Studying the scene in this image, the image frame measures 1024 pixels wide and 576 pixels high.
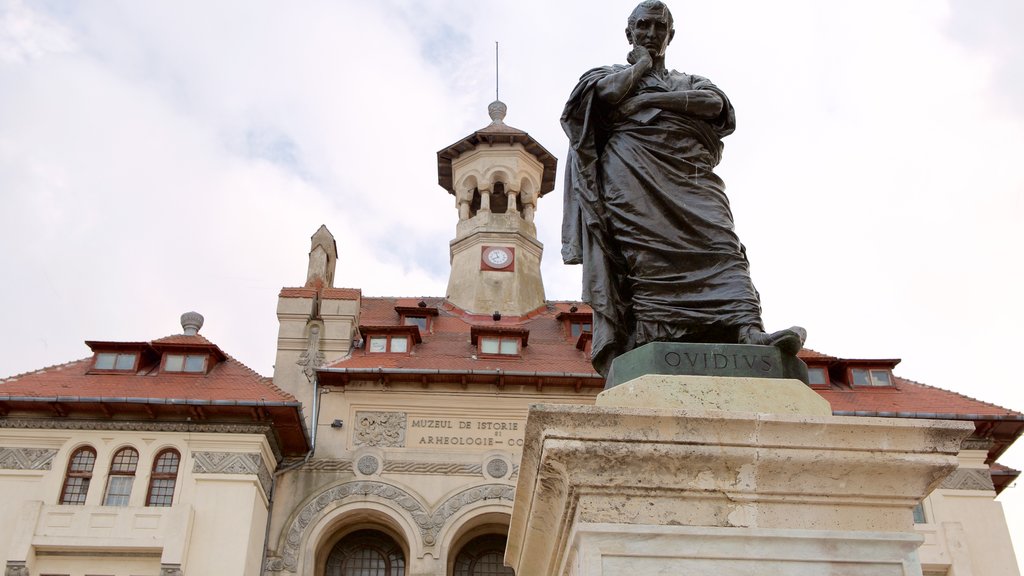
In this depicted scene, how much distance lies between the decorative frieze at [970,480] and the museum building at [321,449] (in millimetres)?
45

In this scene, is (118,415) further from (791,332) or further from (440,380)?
(791,332)

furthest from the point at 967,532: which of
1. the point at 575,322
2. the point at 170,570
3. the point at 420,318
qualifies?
the point at 170,570

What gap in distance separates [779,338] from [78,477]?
19.5 metres

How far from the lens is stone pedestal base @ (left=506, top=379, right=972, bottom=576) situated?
164 inches

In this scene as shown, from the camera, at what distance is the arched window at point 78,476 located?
2086cm

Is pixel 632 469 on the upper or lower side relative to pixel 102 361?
lower

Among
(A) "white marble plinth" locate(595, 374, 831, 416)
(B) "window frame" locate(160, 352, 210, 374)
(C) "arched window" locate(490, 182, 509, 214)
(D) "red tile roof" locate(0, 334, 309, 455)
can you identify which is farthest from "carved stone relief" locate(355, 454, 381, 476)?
(A) "white marble plinth" locate(595, 374, 831, 416)

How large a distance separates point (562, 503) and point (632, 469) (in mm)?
369

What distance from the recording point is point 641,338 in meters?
5.30

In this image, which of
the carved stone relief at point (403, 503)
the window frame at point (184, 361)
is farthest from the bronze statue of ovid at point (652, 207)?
the window frame at point (184, 361)

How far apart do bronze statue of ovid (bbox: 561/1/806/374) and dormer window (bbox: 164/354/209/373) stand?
19615 mm

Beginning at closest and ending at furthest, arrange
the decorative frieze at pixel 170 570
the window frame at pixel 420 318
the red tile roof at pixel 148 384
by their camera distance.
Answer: the decorative frieze at pixel 170 570, the red tile roof at pixel 148 384, the window frame at pixel 420 318

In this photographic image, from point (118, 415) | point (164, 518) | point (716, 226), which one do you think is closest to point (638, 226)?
point (716, 226)

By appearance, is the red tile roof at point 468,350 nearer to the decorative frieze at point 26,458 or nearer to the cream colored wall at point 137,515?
the cream colored wall at point 137,515
